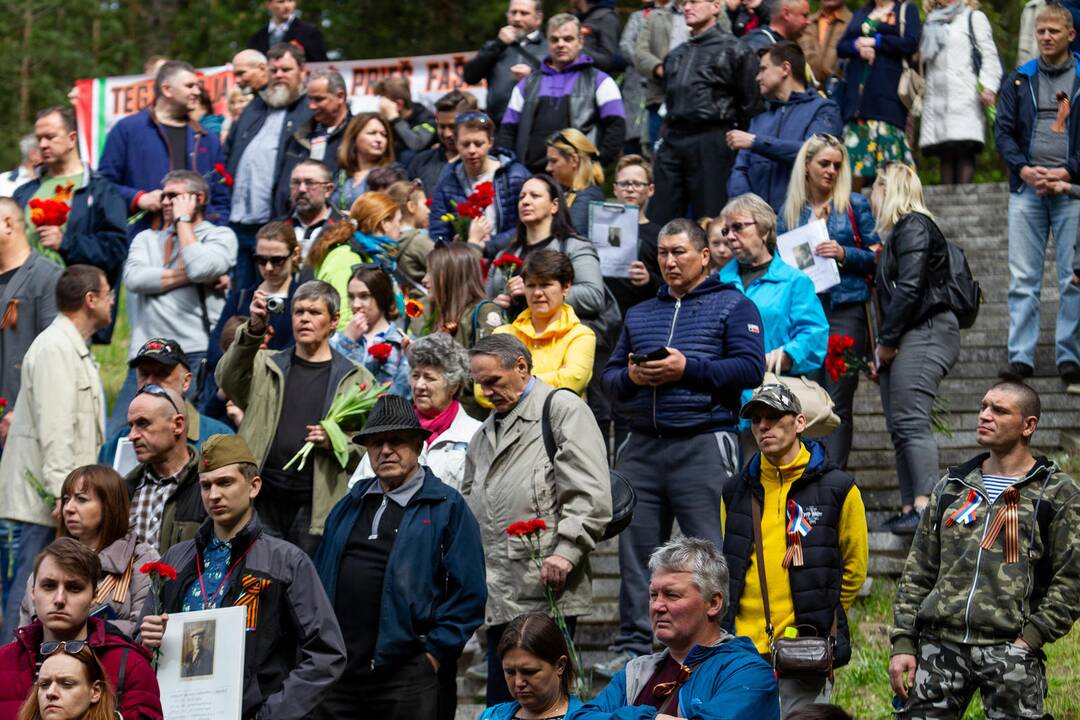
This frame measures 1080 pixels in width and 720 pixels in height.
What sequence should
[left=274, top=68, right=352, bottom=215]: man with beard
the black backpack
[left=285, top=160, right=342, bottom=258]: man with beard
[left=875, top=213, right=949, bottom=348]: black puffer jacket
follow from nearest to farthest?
[left=875, top=213, right=949, bottom=348]: black puffer jacket
the black backpack
[left=285, top=160, right=342, bottom=258]: man with beard
[left=274, top=68, right=352, bottom=215]: man with beard

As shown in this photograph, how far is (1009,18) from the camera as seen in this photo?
21422mm

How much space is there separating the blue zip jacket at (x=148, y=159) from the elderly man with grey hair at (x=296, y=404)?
12.8ft

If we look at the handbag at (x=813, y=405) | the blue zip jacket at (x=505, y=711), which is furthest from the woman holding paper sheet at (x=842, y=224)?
the blue zip jacket at (x=505, y=711)

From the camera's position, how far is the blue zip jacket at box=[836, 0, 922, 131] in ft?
44.5

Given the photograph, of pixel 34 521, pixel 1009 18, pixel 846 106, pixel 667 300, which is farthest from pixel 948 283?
pixel 1009 18

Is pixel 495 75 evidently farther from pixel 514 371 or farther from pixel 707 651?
pixel 707 651

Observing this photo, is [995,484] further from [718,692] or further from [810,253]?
[810,253]

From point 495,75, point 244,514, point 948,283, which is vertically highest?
point 495,75

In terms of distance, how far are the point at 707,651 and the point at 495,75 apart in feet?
31.1

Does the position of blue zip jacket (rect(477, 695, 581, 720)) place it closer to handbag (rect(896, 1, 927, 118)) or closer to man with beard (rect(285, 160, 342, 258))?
man with beard (rect(285, 160, 342, 258))

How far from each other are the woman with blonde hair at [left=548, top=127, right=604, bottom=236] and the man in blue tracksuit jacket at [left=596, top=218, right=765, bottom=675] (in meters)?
2.39

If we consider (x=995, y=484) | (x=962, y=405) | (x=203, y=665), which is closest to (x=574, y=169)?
(x=962, y=405)

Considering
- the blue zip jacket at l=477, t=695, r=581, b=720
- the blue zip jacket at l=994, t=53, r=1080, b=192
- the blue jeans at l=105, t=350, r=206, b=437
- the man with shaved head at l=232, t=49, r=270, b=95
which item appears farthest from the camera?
the man with shaved head at l=232, t=49, r=270, b=95

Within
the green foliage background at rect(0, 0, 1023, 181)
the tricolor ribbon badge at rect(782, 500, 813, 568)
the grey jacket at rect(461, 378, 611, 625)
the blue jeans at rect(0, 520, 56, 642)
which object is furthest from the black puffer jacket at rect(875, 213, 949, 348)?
the green foliage background at rect(0, 0, 1023, 181)
